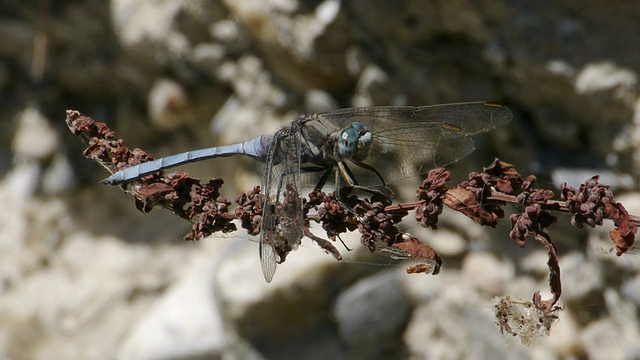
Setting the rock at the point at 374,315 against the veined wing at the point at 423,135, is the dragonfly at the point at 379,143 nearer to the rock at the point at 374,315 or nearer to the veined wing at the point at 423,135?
the veined wing at the point at 423,135

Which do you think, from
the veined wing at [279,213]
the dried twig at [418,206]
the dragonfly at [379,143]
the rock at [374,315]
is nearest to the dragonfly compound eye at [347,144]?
the dragonfly at [379,143]

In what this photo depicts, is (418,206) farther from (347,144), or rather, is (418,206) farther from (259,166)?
(259,166)

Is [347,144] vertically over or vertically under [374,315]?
over

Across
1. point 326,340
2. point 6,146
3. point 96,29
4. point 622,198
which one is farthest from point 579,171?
point 6,146

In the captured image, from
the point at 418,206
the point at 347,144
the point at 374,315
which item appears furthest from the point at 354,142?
the point at 374,315

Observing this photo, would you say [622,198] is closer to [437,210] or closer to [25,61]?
[437,210]

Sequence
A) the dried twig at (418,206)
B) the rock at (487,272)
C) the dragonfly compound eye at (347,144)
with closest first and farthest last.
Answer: the dried twig at (418,206)
the dragonfly compound eye at (347,144)
the rock at (487,272)
